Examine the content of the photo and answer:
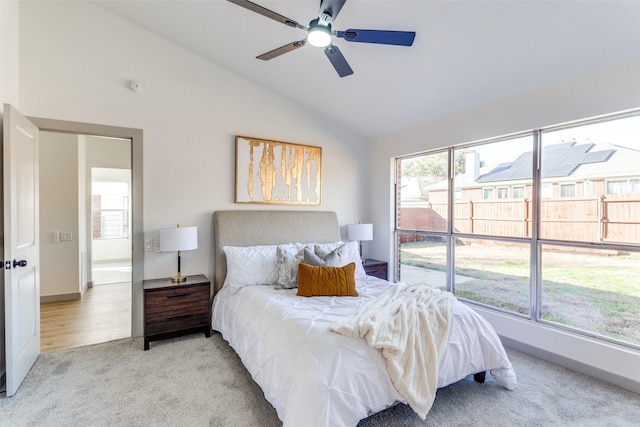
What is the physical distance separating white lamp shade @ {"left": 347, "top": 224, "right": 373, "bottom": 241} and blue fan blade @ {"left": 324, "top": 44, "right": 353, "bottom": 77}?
7.90ft

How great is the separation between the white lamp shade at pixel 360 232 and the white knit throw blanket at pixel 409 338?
219 centimetres

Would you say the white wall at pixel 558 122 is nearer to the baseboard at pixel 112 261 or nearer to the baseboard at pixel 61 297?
the baseboard at pixel 61 297

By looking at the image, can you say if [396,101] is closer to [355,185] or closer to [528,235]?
[355,185]

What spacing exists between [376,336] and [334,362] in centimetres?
31

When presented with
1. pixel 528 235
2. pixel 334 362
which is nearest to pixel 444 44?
pixel 528 235

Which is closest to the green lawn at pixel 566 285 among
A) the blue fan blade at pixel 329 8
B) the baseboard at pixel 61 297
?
the blue fan blade at pixel 329 8

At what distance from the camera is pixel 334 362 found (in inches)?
68.4

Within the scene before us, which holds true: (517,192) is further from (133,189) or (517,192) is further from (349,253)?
(133,189)

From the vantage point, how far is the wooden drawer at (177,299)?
10.0ft

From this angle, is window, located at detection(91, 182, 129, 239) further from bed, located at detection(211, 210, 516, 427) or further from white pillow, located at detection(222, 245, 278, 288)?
white pillow, located at detection(222, 245, 278, 288)

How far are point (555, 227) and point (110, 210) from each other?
9270 millimetres

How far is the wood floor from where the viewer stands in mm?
3317

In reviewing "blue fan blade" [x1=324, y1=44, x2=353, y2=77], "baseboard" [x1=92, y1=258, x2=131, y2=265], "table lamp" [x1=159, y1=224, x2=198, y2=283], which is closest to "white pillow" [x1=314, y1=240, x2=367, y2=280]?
"table lamp" [x1=159, y1=224, x2=198, y2=283]

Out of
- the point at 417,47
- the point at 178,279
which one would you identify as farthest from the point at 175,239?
the point at 417,47
